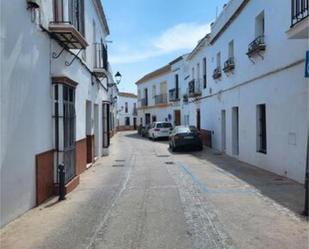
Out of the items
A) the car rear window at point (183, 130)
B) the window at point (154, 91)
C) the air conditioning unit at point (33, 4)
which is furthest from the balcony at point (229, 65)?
the window at point (154, 91)

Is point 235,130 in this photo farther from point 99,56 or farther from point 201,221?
point 201,221

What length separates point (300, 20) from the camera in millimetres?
8594

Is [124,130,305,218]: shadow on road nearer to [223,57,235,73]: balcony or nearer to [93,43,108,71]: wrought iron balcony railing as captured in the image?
[223,57,235,73]: balcony

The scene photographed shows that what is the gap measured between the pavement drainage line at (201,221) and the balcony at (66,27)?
4210 mm

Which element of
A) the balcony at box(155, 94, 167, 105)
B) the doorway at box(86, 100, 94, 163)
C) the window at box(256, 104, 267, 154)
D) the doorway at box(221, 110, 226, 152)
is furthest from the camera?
the balcony at box(155, 94, 167, 105)

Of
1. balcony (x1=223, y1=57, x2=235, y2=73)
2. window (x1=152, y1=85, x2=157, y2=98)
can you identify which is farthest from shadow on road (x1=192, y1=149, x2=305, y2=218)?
window (x1=152, y1=85, x2=157, y2=98)

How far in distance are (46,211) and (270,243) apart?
4.04 m

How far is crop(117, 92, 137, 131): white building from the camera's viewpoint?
2660 inches

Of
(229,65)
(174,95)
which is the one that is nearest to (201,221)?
(229,65)

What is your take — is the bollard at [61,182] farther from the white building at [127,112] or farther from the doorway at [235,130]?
the white building at [127,112]

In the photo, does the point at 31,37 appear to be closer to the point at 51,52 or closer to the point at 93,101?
the point at 51,52

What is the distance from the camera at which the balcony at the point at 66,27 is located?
8683 millimetres

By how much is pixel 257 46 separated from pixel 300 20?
442 cm

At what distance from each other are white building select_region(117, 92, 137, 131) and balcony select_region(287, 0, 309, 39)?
5762 cm
